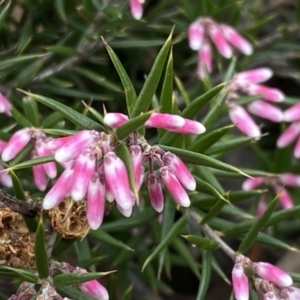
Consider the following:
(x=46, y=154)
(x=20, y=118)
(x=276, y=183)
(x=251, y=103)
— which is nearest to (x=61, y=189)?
(x=46, y=154)

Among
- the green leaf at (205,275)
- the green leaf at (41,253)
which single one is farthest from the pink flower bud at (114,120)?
the green leaf at (205,275)

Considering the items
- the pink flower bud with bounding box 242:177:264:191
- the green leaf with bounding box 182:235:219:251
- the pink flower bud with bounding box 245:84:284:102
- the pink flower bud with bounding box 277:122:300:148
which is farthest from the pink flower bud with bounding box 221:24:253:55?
the green leaf with bounding box 182:235:219:251

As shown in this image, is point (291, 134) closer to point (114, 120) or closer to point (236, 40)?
point (236, 40)

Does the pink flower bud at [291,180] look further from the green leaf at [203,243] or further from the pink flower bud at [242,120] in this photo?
the green leaf at [203,243]

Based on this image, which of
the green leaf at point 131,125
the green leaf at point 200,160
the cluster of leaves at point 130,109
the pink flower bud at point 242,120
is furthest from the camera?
the pink flower bud at point 242,120

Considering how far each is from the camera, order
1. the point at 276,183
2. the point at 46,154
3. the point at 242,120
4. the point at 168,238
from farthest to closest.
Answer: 1. the point at 276,183
2. the point at 242,120
3. the point at 168,238
4. the point at 46,154

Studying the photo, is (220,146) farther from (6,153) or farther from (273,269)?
(6,153)

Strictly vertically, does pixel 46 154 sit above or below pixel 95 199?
below

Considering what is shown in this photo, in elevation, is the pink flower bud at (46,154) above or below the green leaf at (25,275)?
above
